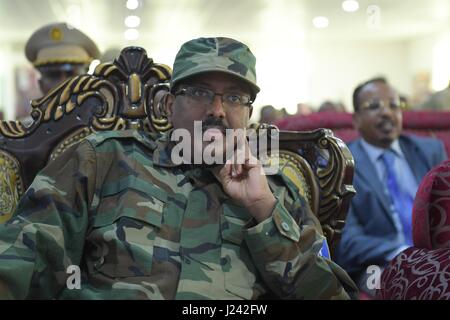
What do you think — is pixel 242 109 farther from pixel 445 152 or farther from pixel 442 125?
pixel 442 125

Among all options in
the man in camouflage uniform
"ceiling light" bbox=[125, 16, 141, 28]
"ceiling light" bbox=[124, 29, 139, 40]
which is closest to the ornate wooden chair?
the man in camouflage uniform

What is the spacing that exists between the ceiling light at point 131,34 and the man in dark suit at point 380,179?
7542 millimetres

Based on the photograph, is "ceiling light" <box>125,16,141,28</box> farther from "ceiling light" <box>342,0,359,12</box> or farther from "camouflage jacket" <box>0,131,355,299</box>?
"camouflage jacket" <box>0,131,355,299</box>

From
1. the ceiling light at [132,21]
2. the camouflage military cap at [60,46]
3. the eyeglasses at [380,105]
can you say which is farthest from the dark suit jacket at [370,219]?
the ceiling light at [132,21]

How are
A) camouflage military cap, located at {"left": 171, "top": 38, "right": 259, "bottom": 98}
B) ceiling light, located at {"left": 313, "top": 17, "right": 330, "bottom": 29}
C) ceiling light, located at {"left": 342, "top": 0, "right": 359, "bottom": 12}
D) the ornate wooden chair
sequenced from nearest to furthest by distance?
1. camouflage military cap, located at {"left": 171, "top": 38, "right": 259, "bottom": 98}
2. the ornate wooden chair
3. ceiling light, located at {"left": 342, "top": 0, "right": 359, "bottom": 12}
4. ceiling light, located at {"left": 313, "top": 17, "right": 330, "bottom": 29}

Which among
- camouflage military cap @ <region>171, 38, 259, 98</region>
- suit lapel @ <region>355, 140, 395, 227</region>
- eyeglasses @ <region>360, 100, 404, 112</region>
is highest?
eyeglasses @ <region>360, 100, 404, 112</region>

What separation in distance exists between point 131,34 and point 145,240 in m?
9.49

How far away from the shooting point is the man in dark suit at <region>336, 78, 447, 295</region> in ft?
7.54

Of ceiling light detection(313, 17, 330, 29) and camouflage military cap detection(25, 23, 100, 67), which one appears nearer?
camouflage military cap detection(25, 23, 100, 67)

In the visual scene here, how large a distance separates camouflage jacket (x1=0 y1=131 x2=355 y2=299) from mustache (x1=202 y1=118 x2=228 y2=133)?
0.41 feet

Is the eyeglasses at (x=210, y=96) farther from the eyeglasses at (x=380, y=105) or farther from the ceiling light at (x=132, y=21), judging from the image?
the ceiling light at (x=132, y=21)

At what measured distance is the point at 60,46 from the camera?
237 cm

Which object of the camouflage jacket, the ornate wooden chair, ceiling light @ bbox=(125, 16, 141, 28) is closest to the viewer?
the camouflage jacket
